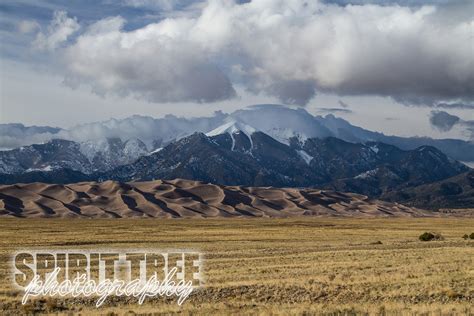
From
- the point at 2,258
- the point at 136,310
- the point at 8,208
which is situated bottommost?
the point at 8,208

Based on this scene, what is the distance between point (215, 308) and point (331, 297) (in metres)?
5.32

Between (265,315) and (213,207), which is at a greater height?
(265,315)

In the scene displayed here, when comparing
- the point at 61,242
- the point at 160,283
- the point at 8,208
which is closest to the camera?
the point at 160,283

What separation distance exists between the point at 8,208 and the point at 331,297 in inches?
6454

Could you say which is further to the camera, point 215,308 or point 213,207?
point 213,207

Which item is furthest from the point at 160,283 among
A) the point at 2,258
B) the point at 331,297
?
the point at 2,258

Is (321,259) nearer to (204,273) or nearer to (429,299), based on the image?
(204,273)

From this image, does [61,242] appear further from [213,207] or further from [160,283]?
[213,207]

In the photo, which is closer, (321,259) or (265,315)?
(265,315)

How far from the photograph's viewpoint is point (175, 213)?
607ft

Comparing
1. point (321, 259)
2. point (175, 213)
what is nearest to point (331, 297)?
point (321, 259)

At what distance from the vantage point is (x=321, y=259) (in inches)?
1705

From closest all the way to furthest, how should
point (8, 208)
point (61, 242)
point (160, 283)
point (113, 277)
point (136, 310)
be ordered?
point (136, 310) < point (160, 283) < point (113, 277) < point (61, 242) < point (8, 208)

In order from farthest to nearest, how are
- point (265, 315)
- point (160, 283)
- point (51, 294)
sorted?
point (160, 283)
point (51, 294)
point (265, 315)
